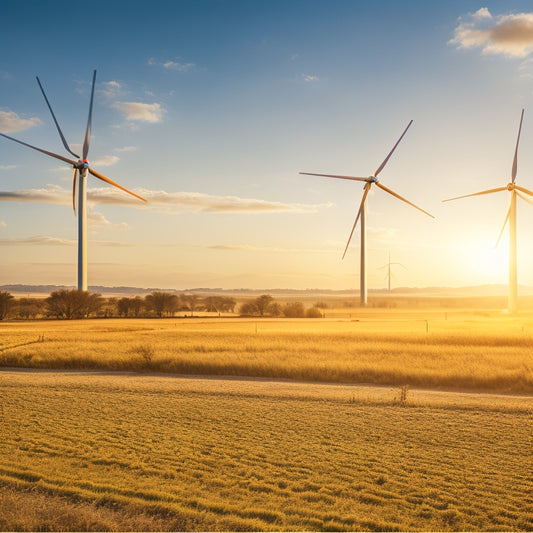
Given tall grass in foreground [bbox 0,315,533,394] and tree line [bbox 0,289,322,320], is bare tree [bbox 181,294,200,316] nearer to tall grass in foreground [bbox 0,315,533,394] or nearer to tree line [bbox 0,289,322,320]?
tree line [bbox 0,289,322,320]

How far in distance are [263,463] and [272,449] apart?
1123 mm

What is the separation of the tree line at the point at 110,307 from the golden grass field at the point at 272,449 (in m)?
56.9

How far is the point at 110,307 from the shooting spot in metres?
102

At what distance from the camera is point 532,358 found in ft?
100

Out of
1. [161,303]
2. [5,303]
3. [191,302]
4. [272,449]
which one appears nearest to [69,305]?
[5,303]

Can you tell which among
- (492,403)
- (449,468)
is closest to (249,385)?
(492,403)

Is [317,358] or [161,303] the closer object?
[317,358]

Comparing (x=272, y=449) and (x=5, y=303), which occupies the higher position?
(x=5, y=303)

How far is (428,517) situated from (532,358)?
24554mm

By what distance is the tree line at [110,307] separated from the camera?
85500 millimetres

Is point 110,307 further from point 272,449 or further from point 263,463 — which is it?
point 263,463

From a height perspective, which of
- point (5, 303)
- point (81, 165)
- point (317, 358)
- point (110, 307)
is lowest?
point (317, 358)

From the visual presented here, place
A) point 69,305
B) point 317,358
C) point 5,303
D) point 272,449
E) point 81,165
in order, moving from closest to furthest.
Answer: point 272,449 < point 317,358 < point 81,165 < point 69,305 < point 5,303

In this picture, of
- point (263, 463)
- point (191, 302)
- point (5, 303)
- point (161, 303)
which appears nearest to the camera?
point (263, 463)
